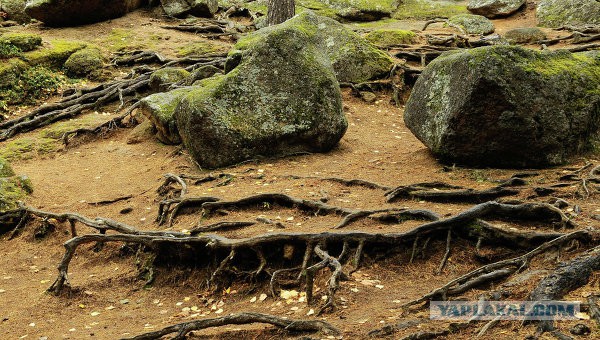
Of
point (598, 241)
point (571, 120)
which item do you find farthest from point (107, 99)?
point (598, 241)

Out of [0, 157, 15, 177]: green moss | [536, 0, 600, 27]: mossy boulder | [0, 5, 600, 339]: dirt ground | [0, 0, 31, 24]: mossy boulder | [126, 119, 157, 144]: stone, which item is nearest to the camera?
[0, 5, 600, 339]: dirt ground

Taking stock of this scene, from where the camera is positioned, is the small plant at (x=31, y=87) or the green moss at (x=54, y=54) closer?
the small plant at (x=31, y=87)

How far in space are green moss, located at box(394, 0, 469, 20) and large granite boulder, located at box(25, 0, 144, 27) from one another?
12539mm

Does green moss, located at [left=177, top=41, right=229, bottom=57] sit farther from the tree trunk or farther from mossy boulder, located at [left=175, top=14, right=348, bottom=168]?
mossy boulder, located at [left=175, top=14, right=348, bottom=168]

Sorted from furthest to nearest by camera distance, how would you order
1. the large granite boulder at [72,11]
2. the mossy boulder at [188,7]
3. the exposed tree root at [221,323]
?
the mossy boulder at [188,7] < the large granite boulder at [72,11] < the exposed tree root at [221,323]

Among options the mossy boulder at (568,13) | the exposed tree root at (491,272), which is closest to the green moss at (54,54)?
the exposed tree root at (491,272)

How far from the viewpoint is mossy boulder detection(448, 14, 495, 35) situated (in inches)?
871

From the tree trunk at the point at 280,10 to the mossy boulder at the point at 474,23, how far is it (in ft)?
29.7

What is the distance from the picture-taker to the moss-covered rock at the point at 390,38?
60.7 feet

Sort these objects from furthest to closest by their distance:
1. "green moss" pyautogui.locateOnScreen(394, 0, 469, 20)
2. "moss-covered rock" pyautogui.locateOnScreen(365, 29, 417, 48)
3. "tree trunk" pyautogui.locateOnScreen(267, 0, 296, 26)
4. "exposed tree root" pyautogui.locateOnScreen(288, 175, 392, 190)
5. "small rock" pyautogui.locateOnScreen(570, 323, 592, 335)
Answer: "green moss" pyautogui.locateOnScreen(394, 0, 469, 20) < "moss-covered rock" pyautogui.locateOnScreen(365, 29, 417, 48) < "tree trunk" pyautogui.locateOnScreen(267, 0, 296, 26) < "exposed tree root" pyautogui.locateOnScreen(288, 175, 392, 190) < "small rock" pyautogui.locateOnScreen(570, 323, 592, 335)

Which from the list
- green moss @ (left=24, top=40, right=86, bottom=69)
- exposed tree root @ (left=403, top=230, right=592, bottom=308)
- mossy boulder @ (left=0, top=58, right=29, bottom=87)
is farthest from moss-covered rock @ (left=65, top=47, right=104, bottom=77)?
exposed tree root @ (left=403, top=230, right=592, bottom=308)

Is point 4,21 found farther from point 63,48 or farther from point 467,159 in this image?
point 467,159

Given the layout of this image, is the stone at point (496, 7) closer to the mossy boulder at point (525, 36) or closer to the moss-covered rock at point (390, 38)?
the mossy boulder at point (525, 36)

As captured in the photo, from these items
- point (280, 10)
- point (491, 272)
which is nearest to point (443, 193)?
point (491, 272)
